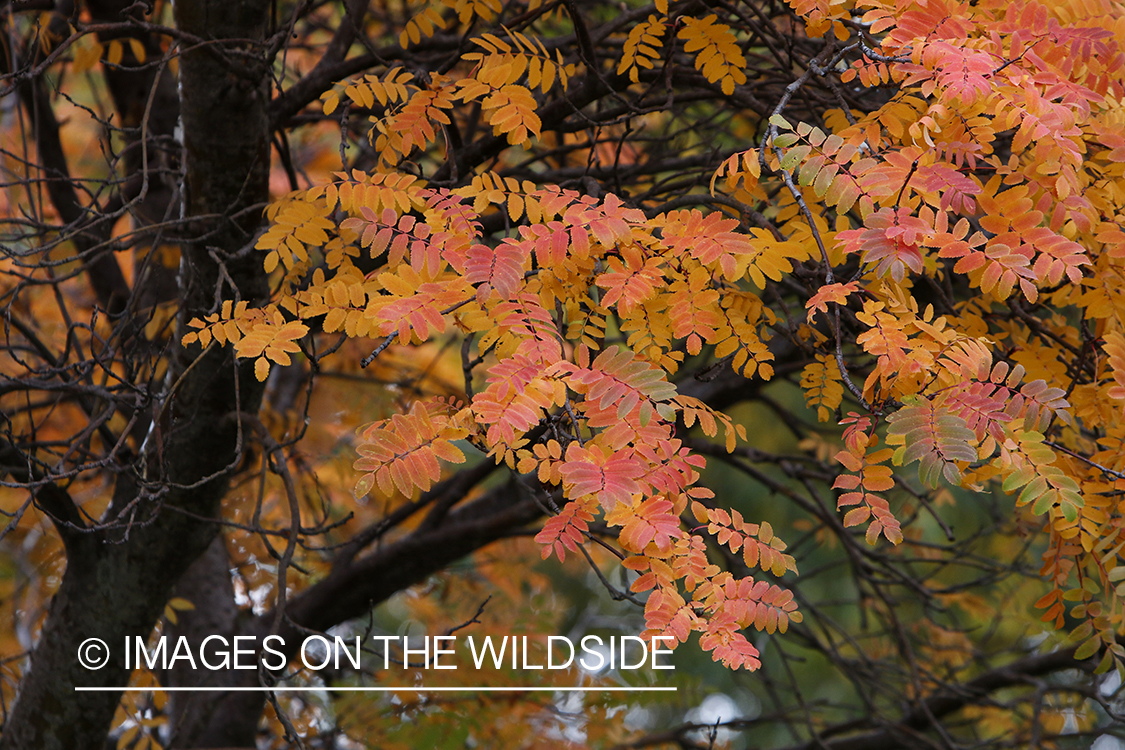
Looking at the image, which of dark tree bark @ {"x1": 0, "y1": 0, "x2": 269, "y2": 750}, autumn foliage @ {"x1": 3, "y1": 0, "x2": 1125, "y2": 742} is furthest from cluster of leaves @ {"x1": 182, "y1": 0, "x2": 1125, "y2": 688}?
dark tree bark @ {"x1": 0, "y1": 0, "x2": 269, "y2": 750}

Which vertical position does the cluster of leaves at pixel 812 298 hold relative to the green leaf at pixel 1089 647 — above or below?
above

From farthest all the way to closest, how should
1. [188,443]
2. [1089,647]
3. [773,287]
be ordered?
[188,443], [773,287], [1089,647]

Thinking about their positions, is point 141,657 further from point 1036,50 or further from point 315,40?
point 315,40

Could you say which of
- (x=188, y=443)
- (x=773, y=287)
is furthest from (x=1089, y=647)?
(x=188, y=443)

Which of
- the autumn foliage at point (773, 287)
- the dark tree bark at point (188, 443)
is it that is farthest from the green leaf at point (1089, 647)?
the dark tree bark at point (188, 443)

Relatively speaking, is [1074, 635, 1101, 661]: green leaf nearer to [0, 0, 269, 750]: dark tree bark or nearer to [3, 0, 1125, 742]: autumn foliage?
[3, 0, 1125, 742]: autumn foliage

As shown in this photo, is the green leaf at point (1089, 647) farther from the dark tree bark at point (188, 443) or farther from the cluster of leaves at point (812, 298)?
the dark tree bark at point (188, 443)

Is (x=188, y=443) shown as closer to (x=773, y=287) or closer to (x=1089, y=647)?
(x=773, y=287)

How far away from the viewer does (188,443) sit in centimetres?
329

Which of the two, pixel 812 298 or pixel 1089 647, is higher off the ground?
pixel 812 298

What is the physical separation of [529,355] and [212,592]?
3683 millimetres

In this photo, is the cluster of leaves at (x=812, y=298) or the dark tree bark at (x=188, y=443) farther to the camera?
the dark tree bark at (x=188, y=443)

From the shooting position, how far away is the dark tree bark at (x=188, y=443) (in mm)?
2852

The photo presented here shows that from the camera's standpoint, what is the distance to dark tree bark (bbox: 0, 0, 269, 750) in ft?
9.36
